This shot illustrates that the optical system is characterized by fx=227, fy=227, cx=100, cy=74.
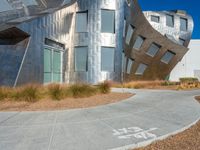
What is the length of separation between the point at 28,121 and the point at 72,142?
2338 mm

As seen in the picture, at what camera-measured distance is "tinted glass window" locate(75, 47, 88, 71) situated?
816 inches

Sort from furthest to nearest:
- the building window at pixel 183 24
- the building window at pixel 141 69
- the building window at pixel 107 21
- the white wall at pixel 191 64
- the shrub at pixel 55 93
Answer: the building window at pixel 183 24
the white wall at pixel 191 64
the building window at pixel 141 69
the building window at pixel 107 21
the shrub at pixel 55 93

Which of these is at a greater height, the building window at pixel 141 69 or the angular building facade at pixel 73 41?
the angular building facade at pixel 73 41

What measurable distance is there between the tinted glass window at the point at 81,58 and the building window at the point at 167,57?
48.8ft

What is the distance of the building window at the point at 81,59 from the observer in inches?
816

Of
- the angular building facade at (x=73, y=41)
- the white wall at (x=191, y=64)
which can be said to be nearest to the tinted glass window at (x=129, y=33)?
the angular building facade at (x=73, y=41)

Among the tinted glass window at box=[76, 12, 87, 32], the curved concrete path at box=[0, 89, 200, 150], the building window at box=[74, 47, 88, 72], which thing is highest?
the tinted glass window at box=[76, 12, 87, 32]

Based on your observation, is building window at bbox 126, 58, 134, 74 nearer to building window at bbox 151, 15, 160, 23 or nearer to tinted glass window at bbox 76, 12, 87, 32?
tinted glass window at bbox 76, 12, 87, 32

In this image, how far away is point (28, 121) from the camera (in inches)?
254

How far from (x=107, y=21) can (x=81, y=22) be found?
2421 mm

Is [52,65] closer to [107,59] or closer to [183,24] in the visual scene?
[107,59]

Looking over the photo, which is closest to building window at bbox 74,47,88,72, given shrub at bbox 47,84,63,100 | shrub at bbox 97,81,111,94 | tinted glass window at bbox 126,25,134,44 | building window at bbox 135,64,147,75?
tinted glass window at bbox 126,25,134,44

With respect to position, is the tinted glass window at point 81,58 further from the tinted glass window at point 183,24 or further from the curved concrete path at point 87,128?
the tinted glass window at point 183,24

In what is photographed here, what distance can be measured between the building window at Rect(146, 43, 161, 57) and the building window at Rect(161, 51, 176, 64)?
81.1 inches
